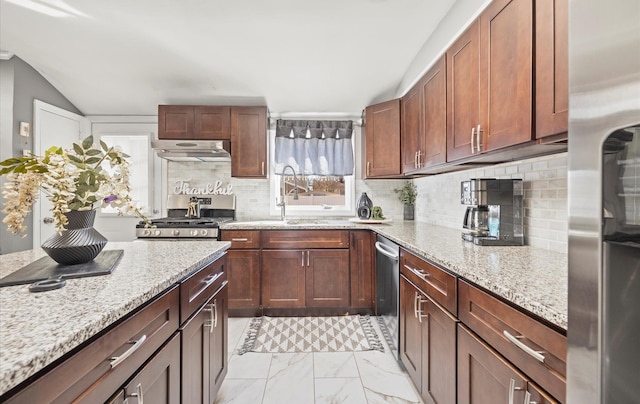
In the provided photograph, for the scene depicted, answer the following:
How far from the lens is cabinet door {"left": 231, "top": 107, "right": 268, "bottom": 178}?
10.4 ft

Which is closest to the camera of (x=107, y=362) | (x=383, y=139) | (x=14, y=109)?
(x=107, y=362)

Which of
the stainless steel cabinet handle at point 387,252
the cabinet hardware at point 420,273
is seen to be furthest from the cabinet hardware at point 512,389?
the stainless steel cabinet handle at point 387,252

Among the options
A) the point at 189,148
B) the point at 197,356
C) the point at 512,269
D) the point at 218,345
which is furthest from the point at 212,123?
the point at 512,269

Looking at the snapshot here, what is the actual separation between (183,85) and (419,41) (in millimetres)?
2522

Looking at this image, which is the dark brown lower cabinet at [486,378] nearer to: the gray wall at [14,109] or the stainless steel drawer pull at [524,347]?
the stainless steel drawer pull at [524,347]

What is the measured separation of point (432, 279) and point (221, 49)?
8.44 ft

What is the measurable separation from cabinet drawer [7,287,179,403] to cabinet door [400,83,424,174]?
215 cm

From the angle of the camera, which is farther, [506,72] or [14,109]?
[14,109]

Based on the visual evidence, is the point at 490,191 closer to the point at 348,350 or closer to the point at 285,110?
the point at 348,350

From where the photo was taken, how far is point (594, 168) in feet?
1.67

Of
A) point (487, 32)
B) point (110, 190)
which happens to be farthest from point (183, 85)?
point (487, 32)

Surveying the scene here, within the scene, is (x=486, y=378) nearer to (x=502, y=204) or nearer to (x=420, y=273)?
(x=420, y=273)

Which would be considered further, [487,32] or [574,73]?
[487,32]

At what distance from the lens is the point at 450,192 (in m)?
2.54
